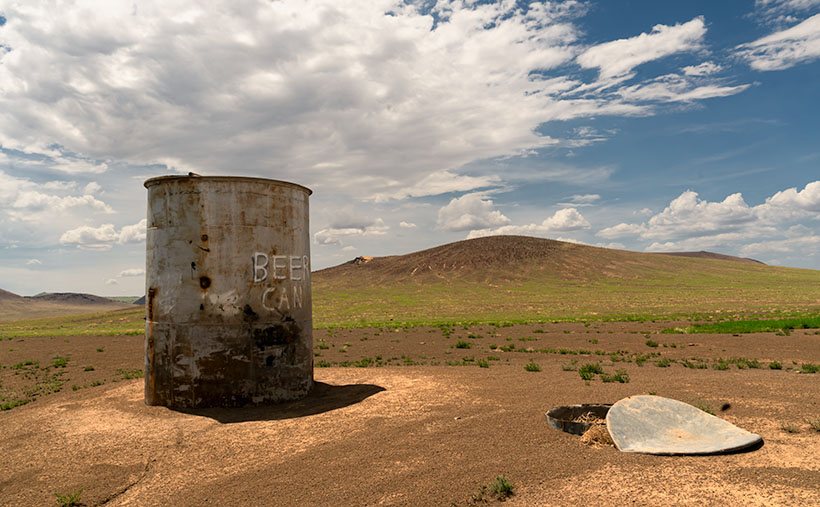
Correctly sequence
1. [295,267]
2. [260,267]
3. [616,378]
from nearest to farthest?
[260,267]
[295,267]
[616,378]

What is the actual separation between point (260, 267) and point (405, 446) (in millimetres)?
5780

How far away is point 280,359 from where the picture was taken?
11781mm

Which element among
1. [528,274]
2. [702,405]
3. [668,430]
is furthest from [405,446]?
[528,274]

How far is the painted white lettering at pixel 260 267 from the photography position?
11.5 metres

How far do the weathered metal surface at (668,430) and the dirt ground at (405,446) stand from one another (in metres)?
0.25

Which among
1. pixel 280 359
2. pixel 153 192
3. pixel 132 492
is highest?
pixel 153 192

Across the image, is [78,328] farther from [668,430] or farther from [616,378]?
[668,430]

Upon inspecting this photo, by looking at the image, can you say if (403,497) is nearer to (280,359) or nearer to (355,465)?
(355,465)

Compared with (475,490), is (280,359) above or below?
above

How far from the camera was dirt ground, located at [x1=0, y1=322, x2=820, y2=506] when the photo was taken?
650 cm

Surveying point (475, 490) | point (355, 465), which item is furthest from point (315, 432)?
point (475, 490)

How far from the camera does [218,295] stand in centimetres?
1128

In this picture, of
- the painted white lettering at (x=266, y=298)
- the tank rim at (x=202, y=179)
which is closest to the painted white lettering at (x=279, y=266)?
the painted white lettering at (x=266, y=298)

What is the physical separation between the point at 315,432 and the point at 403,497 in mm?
3484
